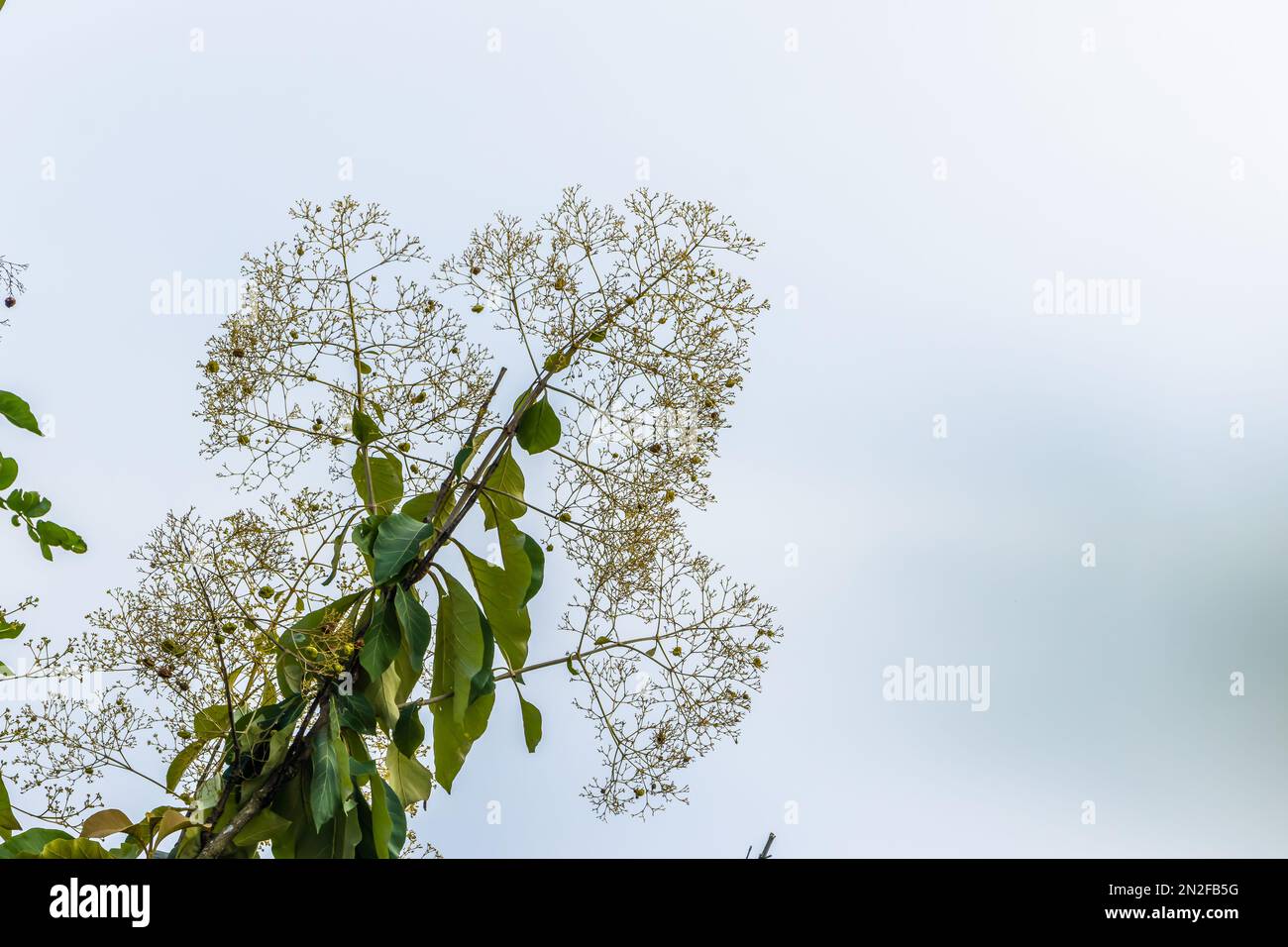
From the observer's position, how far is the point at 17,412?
1682mm

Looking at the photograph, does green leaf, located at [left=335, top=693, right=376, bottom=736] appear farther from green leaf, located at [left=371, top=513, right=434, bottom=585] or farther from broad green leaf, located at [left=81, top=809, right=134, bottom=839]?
broad green leaf, located at [left=81, top=809, right=134, bottom=839]

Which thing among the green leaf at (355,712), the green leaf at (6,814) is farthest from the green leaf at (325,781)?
the green leaf at (6,814)

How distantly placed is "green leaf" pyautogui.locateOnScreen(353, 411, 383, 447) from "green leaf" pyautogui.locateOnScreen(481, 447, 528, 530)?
180 mm

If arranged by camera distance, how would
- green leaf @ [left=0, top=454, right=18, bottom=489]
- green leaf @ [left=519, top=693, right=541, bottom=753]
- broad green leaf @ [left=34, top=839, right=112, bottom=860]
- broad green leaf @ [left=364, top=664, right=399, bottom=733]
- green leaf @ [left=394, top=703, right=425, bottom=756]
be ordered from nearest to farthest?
broad green leaf @ [left=34, top=839, right=112, bottom=860] < broad green leaf @ [left=364, top=664, right=399, bottom=733] < green leaf @ [left=394, top=703, right=425, bottom=756] < green leaf @ [left=519, top=693, right=541, bottom=753] < green leaf @ [left=0, top=454, right=18, bottom=489]

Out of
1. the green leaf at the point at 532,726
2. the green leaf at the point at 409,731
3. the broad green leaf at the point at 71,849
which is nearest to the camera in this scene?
the broad green leaf at the point at 71,849

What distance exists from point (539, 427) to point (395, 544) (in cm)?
28

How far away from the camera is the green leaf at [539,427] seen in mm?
1502

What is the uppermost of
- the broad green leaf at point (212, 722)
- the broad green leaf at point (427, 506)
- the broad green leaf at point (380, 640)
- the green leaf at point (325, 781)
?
the broad green leaf at point (427, 506)

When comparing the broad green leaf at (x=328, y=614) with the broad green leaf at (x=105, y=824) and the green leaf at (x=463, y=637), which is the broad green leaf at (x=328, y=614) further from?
the broad green leaf at (x=105, y=824)

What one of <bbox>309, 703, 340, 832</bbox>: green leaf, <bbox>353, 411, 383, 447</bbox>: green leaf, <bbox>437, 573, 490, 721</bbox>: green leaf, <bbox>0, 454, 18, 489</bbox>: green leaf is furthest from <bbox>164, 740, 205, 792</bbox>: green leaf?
<bbox>0, 454, 18, 489</bbox>: green leaf

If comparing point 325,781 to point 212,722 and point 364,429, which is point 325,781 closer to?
point 212,722

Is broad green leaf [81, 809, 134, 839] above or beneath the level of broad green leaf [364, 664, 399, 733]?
beneath

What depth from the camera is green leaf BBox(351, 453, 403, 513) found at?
1.60 meters

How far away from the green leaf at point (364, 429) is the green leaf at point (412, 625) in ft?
0.77
